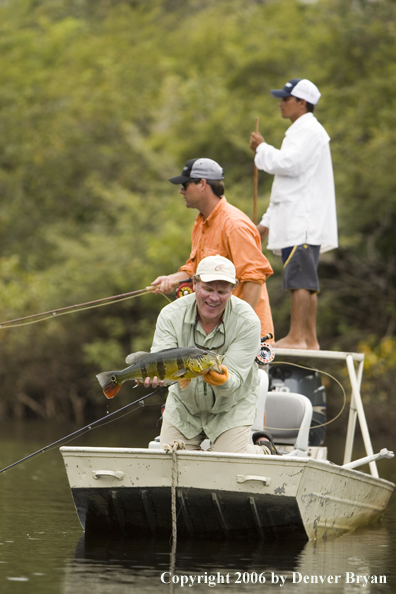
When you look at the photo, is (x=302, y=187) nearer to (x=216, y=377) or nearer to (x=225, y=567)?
(x=216, y=377)

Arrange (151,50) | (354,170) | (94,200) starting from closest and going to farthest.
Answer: (354,170) < (94,200) < (151,50)

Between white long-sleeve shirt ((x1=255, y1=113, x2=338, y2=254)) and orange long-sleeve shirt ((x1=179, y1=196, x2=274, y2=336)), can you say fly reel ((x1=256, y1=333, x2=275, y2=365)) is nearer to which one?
orange long-sleeve shirt ((x1=179, y1=196, x2=274, y2=336))

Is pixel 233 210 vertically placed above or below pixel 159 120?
below

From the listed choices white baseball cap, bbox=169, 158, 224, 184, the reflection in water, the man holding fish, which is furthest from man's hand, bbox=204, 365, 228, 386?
white baseball cap, bbox=169, 158, 224, 184

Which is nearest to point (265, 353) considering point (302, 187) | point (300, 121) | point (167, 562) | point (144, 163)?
point (167, 562)

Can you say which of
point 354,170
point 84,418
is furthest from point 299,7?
point 84,418

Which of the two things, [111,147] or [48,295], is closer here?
[48,295]

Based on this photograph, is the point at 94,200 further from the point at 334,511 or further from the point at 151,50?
the point at 334,511

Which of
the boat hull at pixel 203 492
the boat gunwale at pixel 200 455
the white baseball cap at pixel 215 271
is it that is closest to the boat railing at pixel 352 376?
the boat hull at pixel 203 492

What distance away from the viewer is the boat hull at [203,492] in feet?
21.6

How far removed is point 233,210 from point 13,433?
9738 mm

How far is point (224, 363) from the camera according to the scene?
6605 mm

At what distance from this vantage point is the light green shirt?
6.65 meters

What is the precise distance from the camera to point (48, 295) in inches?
822
